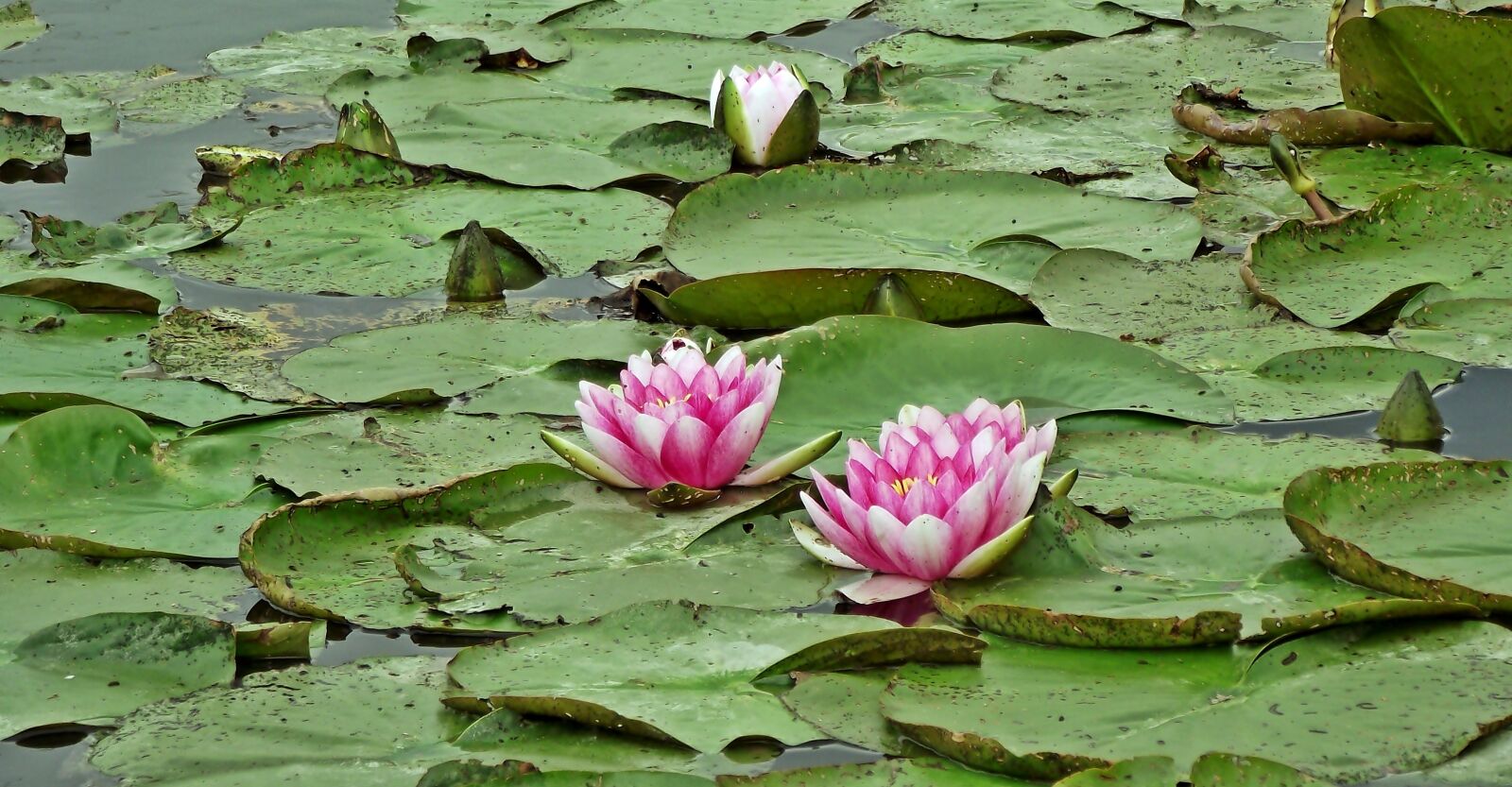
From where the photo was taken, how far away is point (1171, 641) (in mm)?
2062

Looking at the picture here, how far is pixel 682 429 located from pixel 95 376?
51.8 inches

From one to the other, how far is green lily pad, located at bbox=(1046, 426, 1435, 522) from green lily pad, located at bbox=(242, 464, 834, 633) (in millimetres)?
502

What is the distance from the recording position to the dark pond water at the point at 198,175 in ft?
6.72

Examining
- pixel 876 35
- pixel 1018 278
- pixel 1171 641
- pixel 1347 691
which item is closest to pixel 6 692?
pixel 1171 641

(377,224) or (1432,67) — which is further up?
(1432,67)

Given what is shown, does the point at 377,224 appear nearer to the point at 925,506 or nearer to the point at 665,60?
the point at 665,60

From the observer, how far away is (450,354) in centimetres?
312

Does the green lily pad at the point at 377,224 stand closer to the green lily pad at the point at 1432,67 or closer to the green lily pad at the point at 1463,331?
the green lily pad at the point at 1463,331

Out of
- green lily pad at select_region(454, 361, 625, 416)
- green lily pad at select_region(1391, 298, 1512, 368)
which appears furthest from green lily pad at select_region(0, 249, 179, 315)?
green lily pad at select_region(1391, 298, 1512, 368)

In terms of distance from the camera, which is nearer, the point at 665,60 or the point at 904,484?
the point at 904,484

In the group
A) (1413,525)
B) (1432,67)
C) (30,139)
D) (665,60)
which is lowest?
(1413,525)

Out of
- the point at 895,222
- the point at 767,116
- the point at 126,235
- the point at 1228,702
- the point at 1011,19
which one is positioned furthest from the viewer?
the point at 1011,19

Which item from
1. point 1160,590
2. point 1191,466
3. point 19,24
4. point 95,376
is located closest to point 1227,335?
point 1191,466

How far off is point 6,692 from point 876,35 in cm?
383
